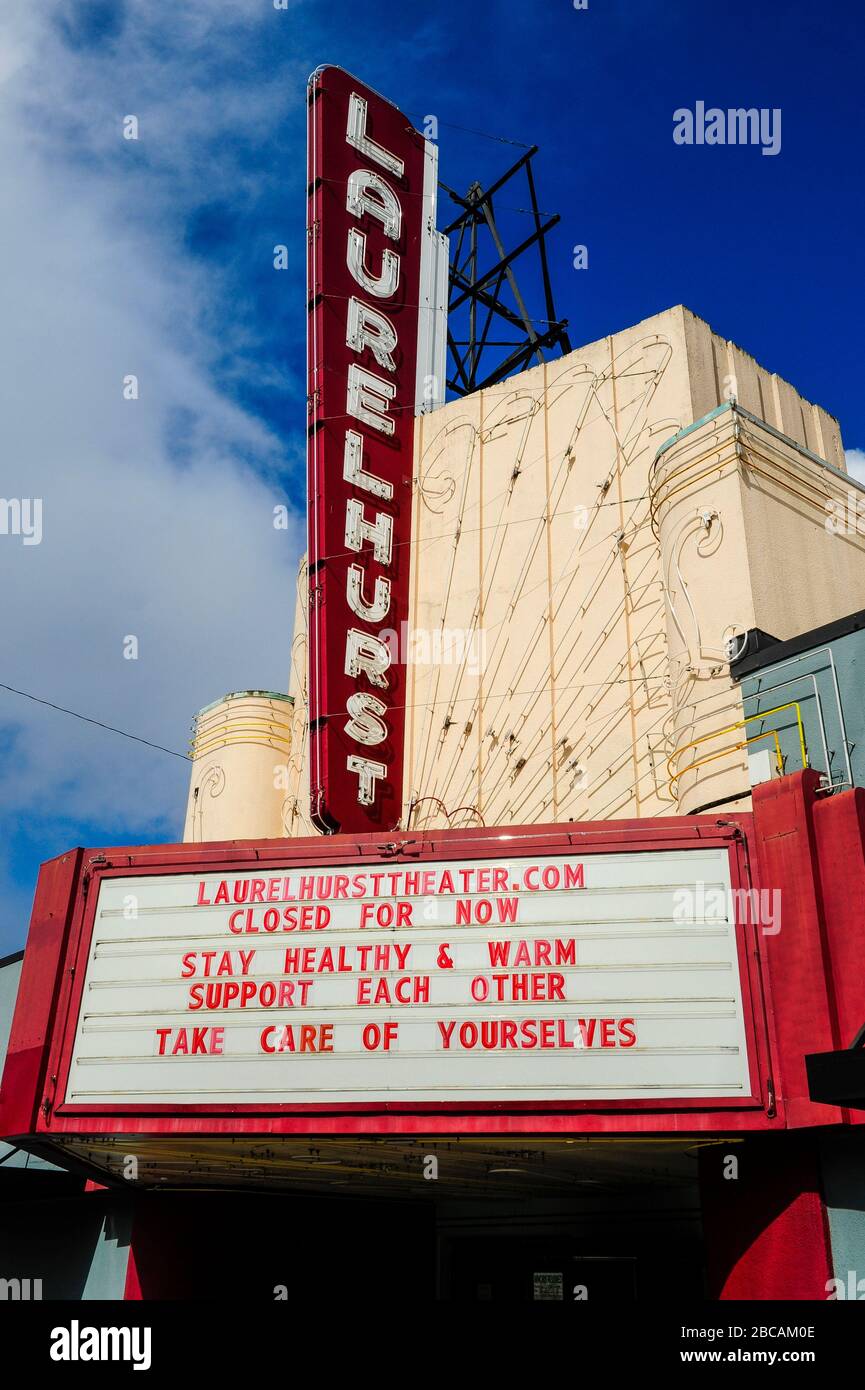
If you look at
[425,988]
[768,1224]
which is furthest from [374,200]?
[768,1224]

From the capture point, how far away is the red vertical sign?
17.0 metres

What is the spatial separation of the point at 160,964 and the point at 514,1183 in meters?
5.13

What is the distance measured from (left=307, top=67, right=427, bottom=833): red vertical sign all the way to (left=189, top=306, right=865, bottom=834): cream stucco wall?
570 mm

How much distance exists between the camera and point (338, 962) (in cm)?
989

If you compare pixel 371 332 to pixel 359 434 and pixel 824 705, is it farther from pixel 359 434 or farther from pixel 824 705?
pixel 824 705

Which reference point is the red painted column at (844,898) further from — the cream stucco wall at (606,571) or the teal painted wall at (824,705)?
the cream stucco wall at (606,571)

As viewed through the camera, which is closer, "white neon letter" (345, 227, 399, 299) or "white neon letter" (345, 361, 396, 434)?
"white neon letter" (345, 361, 396, 434)

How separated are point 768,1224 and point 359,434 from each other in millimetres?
13459

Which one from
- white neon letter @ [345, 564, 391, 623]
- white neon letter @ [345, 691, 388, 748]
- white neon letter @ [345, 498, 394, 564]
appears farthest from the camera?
white neon letter @ [345, 498, 394, 564]

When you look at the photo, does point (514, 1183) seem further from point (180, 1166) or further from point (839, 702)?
point (839, 702)

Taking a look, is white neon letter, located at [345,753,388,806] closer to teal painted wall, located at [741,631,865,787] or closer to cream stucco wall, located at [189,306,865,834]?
cream stucco wall, located at [189,306,865,834]

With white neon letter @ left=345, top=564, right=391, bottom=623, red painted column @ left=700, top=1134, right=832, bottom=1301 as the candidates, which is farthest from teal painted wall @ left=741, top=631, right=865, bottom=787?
white neon letter @ left=345, top=564, right=391, bottom=623

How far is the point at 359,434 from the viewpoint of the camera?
18.8 metres
